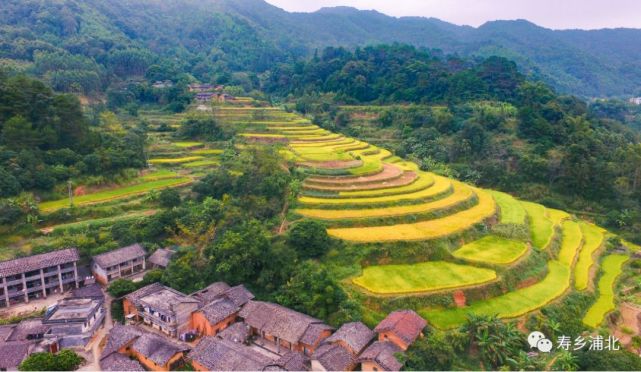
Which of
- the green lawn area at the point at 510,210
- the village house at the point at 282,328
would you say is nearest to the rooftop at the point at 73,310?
the village house at the point at 282,328

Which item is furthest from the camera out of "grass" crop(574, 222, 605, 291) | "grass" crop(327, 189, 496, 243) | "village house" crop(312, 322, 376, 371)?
"grass" crop(574, 222, 605, 291)

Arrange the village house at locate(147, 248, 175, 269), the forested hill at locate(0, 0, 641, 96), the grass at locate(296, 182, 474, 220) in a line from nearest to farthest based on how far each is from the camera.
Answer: the village house at locate(147, 248, 175, 269), the grass at locate(296, 182, 474, 220), the forested hill at locate(0, 0, 641, 96)

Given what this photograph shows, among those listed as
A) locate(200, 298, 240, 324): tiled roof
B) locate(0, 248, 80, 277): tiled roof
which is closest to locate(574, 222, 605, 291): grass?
locate(200, 298, 240, 324): tiled roof

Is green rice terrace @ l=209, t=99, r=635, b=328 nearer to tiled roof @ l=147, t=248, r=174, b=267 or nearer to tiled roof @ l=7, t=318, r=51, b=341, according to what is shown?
tiled roof @ l=147, t=248, r=174, b=267

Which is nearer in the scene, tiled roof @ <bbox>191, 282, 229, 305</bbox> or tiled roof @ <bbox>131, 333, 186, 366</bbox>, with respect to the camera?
tiled roof @ <bbox>131, 333, 186, 366</bbox>

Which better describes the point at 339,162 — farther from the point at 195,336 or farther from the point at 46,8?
the point at 46,8

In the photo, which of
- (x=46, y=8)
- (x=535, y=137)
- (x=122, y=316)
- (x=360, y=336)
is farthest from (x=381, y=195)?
(x=46, y=8)
